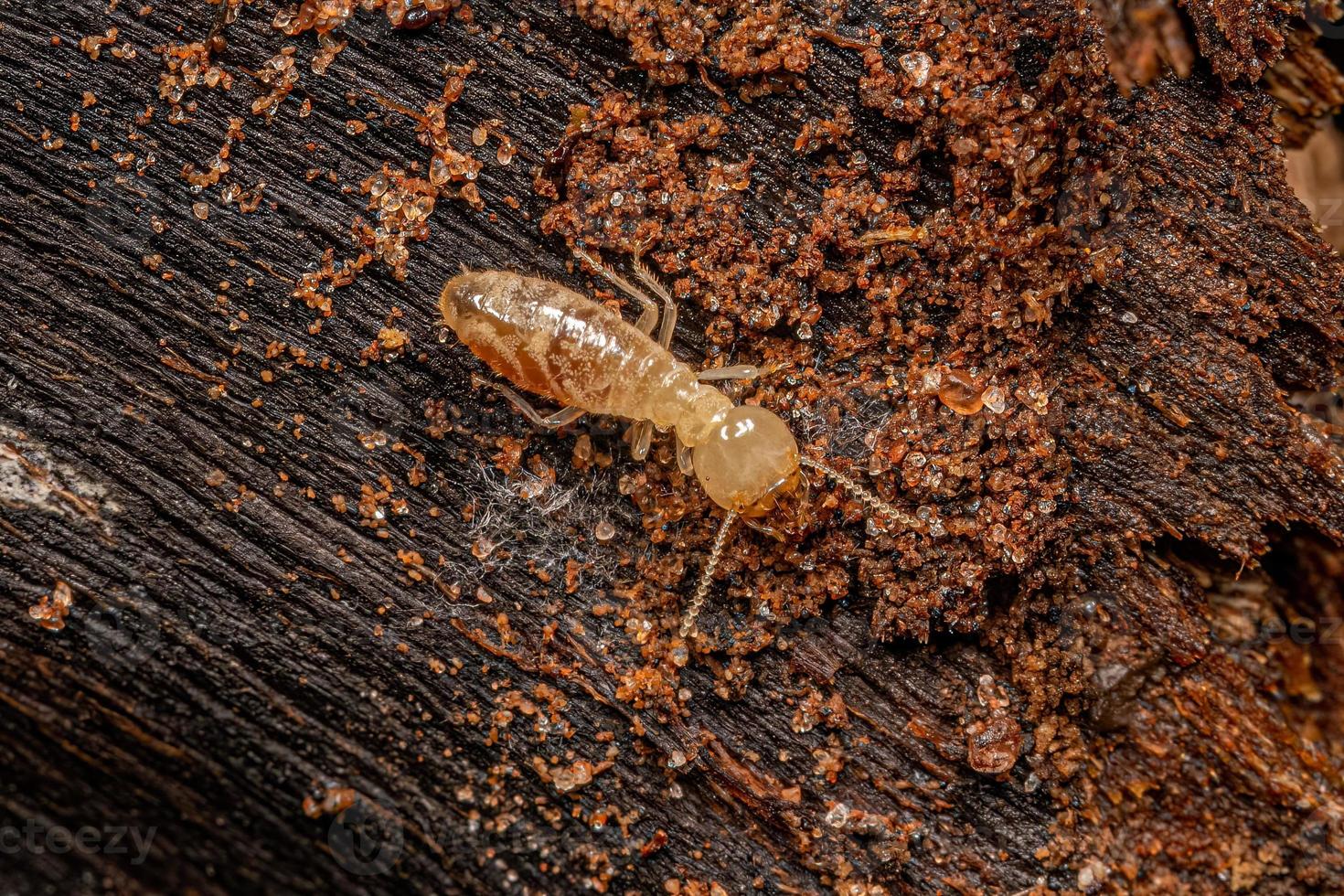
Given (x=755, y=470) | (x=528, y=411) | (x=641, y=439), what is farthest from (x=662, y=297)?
(x=755, y=470)

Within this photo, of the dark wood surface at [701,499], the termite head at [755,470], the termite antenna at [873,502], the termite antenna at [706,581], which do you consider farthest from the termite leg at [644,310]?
the termite antenna at [873,502]

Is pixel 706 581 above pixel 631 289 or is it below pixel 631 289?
below

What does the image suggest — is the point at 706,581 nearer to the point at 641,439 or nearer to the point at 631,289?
the point at 641,439

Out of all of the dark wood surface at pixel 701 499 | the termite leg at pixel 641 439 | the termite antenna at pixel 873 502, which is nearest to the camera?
the dark wood surface at pixel 701 499

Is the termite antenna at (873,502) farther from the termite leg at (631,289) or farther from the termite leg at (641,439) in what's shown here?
the termite leg at (631,289)

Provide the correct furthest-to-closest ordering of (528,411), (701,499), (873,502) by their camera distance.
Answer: (701,499) < (528,411) < (873,502)

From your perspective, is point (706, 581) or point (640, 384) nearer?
point (706, 581)

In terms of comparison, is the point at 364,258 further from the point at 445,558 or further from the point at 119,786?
the point at 119,786
